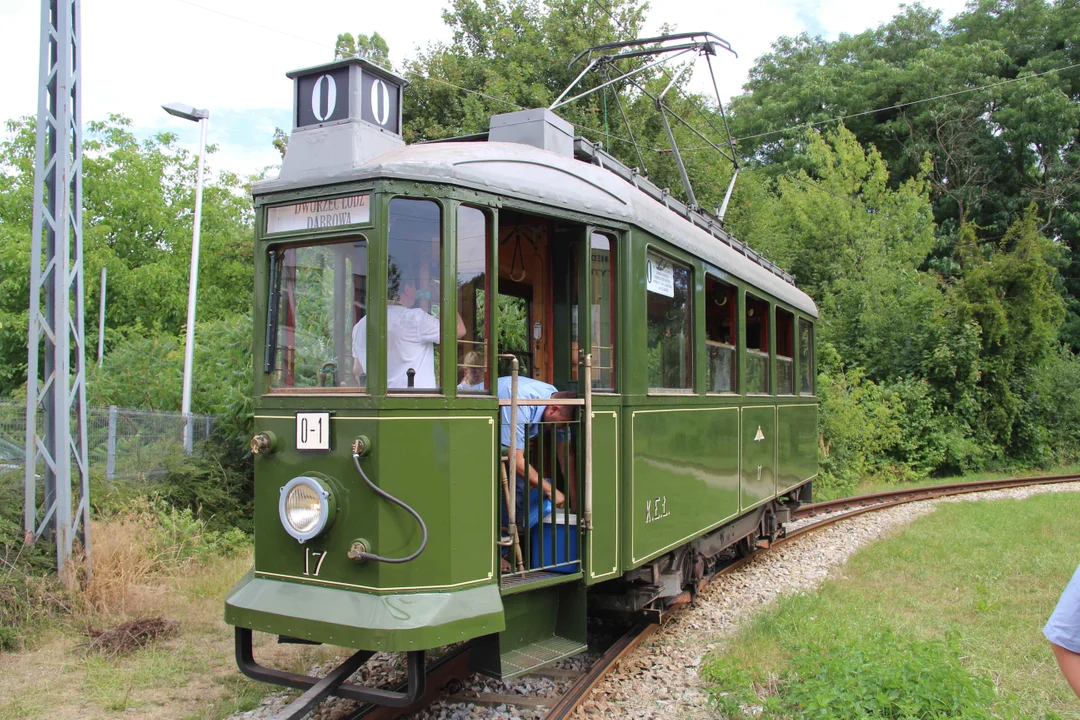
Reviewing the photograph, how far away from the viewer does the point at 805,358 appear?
10156 millimetres

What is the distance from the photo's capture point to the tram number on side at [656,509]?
17.3 ft

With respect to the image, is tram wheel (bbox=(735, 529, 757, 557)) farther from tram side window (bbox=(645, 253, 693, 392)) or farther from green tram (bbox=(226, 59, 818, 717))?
green tram (bbox=(226, 59, 818, 717))

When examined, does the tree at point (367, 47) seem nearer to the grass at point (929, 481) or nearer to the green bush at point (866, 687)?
the grass at point (929, 481)

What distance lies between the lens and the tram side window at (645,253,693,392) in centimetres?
537

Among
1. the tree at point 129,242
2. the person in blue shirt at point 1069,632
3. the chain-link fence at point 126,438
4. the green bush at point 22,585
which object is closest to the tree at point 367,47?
the tree at point 129,242

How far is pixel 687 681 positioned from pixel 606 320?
2.22m

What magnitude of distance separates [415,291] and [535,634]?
1.98 m

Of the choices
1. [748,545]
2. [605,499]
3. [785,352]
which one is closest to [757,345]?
[785,352]

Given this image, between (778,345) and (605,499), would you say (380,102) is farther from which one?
(778,345)

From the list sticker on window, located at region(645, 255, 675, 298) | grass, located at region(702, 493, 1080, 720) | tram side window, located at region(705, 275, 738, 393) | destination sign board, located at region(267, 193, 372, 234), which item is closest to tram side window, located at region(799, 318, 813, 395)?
grass, located at region(702, 493, 1080, 720)

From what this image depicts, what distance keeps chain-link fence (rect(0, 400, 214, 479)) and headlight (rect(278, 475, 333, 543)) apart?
486 centimetres

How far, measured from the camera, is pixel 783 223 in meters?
24.1

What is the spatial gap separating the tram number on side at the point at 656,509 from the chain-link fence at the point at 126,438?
5.55m

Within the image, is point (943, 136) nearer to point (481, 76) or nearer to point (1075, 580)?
point (481, 76)
